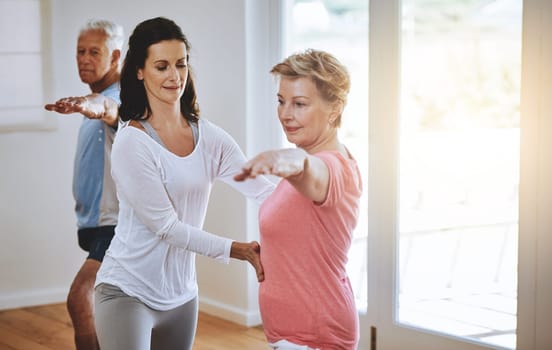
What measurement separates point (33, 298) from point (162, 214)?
297 cm

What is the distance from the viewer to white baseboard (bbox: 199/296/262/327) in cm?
412

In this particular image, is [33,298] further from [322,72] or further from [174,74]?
[322,72]

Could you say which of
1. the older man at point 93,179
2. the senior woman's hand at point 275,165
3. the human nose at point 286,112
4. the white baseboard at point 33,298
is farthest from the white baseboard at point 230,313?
the senior woman's hand at point 275,165

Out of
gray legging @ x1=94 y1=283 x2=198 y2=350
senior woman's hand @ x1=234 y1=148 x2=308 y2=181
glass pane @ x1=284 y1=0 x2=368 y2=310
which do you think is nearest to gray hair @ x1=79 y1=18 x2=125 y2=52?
glass pane @ x1=284 y1=0 x2=368 y2=310

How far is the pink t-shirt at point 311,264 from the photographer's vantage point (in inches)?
67.0

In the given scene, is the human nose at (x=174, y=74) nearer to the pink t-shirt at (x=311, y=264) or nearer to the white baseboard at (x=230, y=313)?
the pink t-shirt at (x=311, y=264)

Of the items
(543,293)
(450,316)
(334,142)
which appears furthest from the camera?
(450,316)

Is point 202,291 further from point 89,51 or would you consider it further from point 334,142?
point 334,142

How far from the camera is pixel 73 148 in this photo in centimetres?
472

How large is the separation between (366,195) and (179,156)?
1622mm

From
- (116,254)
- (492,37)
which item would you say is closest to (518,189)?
(492,37)

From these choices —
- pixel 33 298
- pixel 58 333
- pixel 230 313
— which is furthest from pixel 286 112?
pixel 33 298

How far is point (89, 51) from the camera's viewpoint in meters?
3.47

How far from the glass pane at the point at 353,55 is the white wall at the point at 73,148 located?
332mm
